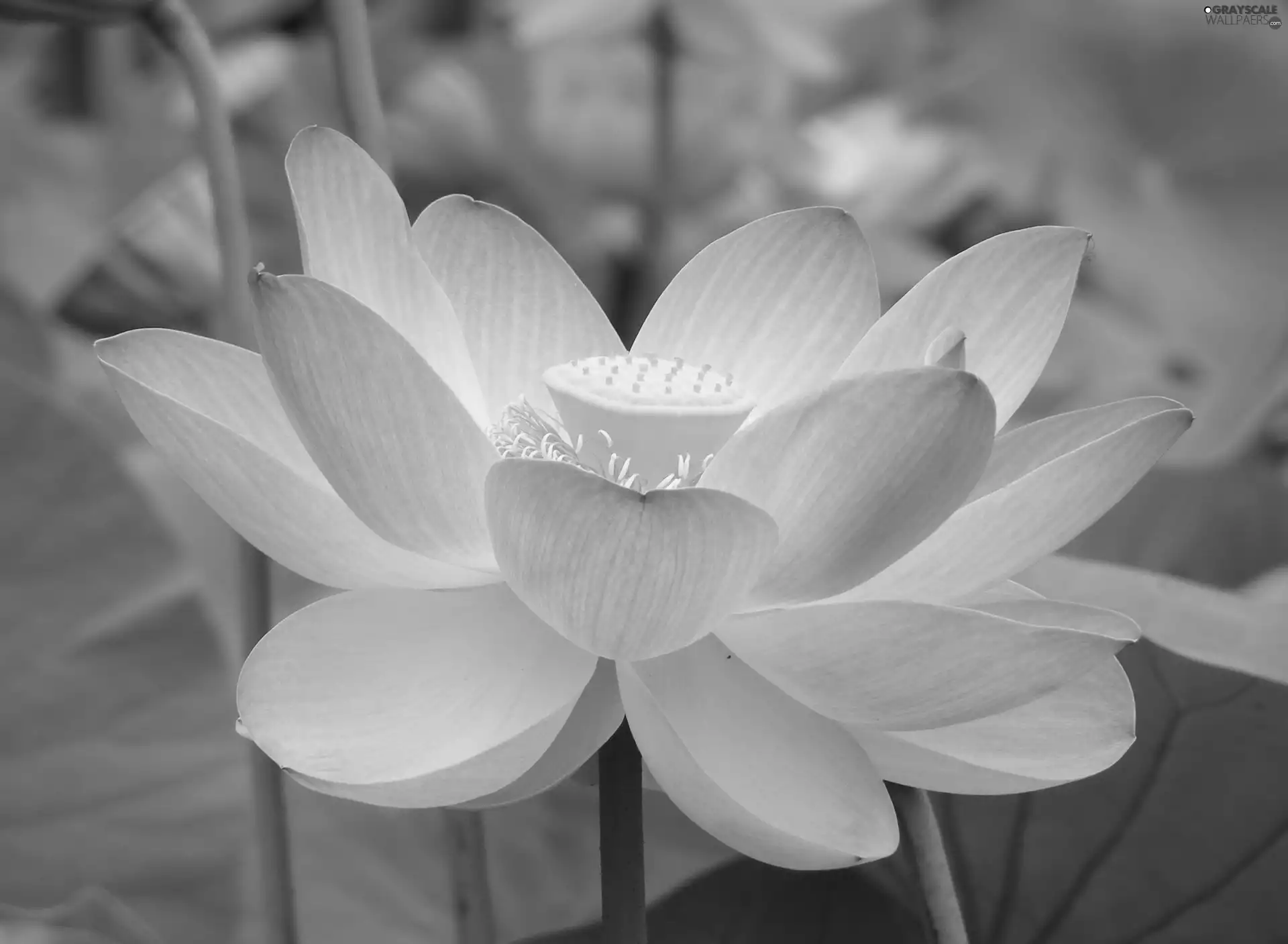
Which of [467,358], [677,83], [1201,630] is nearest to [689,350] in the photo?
[467,358]

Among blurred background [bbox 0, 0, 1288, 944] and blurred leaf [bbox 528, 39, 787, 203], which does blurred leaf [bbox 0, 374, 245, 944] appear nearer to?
blurred background [bbox 0, 0, 1288, 944]

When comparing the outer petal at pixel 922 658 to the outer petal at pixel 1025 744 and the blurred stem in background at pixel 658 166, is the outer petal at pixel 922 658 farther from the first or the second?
the blurred stem in background at pixel 658 166

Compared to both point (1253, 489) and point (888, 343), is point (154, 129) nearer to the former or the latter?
point (1253, 489)

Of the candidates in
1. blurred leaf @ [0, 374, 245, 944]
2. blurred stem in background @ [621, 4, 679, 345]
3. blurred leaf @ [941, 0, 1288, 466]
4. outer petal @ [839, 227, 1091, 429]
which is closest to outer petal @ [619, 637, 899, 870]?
outer petal @ [839, 227, 1091, 429]

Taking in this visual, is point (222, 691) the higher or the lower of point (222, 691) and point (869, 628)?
the lower

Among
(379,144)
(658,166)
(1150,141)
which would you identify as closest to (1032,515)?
(379,144)

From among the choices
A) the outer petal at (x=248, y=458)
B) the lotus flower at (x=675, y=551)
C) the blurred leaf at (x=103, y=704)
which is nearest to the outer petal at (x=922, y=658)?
the lotus flower at (x=675, y=551)
